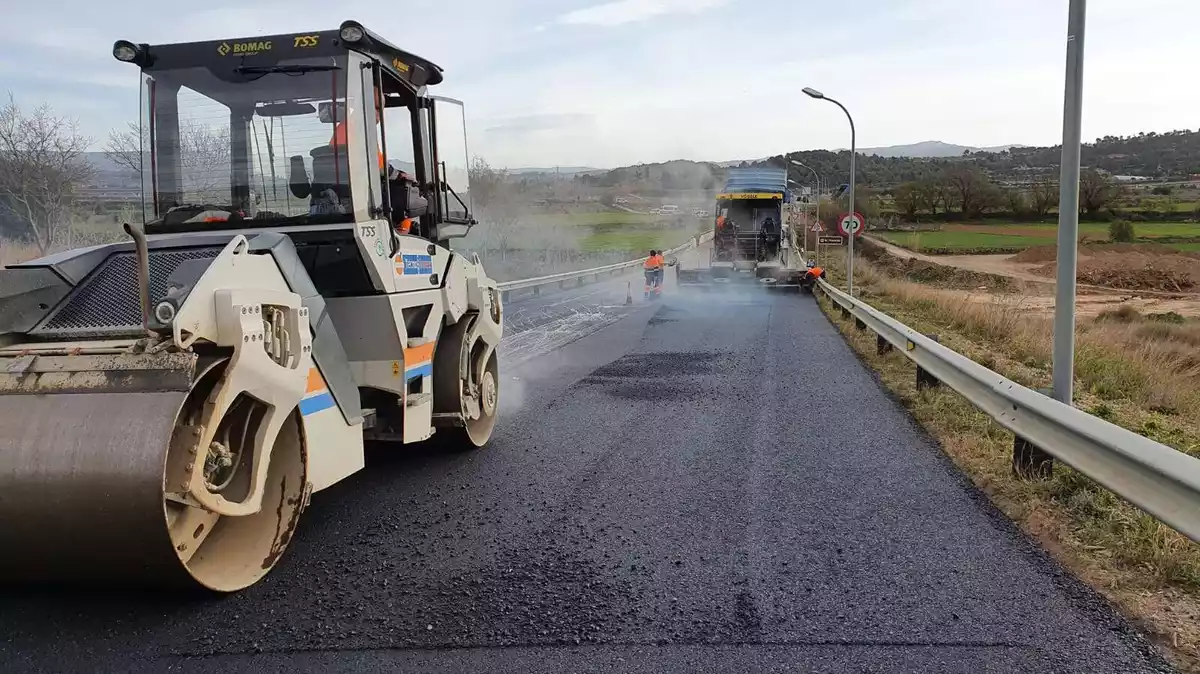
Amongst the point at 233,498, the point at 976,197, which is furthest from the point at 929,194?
the point at 233,498

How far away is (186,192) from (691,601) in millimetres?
4078

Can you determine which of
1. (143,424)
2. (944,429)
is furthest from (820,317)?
(143,424)

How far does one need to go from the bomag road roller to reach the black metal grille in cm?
1

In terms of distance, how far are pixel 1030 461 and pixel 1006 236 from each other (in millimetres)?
71650

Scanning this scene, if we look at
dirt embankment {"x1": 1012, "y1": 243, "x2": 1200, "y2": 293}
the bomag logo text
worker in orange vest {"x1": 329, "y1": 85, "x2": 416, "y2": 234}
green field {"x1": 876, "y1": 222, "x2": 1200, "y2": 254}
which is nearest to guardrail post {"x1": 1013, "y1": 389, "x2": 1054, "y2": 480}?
worker in orange vest {"x1": 329, "y1": 85, "x2": 416, "y2": 234}

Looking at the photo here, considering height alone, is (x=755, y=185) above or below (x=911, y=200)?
above

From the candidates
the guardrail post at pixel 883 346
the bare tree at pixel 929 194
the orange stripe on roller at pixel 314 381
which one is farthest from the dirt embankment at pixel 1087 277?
the bare tree at pixel 929 194

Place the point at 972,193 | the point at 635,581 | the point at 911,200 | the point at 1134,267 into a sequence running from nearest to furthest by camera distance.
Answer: the point at 635,581 < the point at 1134,267 < the point at 972,193 < the point at 911,200

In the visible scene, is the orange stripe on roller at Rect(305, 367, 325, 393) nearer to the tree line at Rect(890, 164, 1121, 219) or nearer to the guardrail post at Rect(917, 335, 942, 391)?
the guardrail post at Rect(917, 335, 942, 391)

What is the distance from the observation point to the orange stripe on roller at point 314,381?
14.8 ft

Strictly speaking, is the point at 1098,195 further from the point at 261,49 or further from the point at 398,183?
the point at 261,49

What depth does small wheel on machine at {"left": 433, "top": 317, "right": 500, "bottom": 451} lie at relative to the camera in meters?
6.67

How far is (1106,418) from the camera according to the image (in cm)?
813

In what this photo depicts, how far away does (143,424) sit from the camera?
11.2ft
